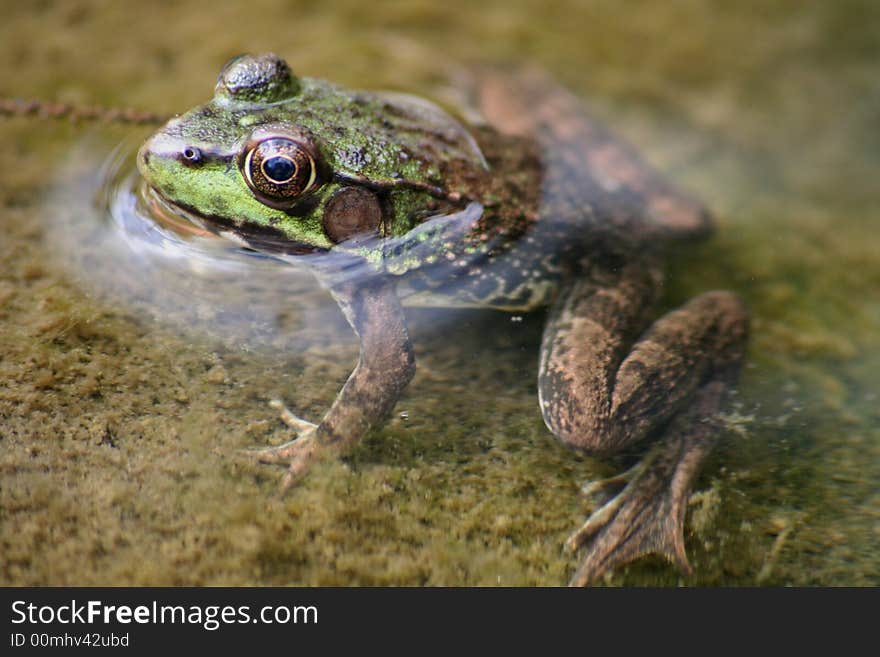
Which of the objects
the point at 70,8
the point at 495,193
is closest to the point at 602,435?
the point at 495,193

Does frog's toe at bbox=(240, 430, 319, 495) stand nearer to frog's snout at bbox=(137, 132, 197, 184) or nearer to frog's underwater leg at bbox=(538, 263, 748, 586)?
frog's underwater leg at bbox=(538, 263, 748, 586)

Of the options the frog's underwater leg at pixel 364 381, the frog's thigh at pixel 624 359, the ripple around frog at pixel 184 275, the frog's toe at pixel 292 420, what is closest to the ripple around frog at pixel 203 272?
the ripple around frog at pixel 184 275

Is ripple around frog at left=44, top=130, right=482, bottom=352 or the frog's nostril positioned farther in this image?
ripple around frog at left=44, top=130, right=482, bottom=352

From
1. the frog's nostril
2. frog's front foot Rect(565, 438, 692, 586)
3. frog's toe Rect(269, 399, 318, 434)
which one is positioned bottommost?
frog's front foot Rect(565, 438, 692, 586)

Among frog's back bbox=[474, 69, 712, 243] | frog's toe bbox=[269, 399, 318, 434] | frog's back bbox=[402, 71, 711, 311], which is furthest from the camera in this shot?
frog's back bbox=[474, 69, 712, 243]

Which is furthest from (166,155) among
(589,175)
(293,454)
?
(589,175)

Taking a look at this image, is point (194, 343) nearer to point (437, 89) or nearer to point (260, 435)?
point (260, 435)

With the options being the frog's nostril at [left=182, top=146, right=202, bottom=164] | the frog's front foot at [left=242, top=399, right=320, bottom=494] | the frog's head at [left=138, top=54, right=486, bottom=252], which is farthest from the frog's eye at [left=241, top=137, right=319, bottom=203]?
the frog's front foot at [left=242, top=399, right=320, bottom=494]
